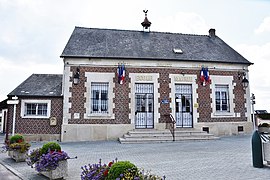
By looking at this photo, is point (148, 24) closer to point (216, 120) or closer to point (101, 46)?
point (101, 46)

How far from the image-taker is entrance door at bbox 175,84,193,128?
42.9 ft

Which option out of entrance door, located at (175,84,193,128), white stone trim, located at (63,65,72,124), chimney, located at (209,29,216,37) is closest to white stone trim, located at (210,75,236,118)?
entrance door, located at (175,84,193,128)

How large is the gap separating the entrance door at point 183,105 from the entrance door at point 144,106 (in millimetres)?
1554

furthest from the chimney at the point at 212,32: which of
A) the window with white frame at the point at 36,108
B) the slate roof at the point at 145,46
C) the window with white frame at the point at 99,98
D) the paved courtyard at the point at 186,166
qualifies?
the window with white frame at the point at 36,108

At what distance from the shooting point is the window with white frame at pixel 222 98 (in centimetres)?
1365

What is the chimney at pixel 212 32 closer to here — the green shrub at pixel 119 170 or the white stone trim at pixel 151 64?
the white stone trim at pixel 151 64

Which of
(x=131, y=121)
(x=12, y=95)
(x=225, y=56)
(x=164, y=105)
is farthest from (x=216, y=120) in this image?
(x=12, y=95)

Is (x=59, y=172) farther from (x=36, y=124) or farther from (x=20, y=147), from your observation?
(x=36, y=124)

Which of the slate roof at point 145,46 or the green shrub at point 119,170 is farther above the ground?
the slate roof at point 145,46

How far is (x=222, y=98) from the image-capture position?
45.3 ft

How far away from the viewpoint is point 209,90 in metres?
13.5

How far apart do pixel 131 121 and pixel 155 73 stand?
3.14 metres

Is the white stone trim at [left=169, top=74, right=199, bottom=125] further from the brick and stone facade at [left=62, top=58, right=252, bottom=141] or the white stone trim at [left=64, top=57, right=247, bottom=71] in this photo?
the white stone trim at [left=64, top=57, right=247, bottom=71]

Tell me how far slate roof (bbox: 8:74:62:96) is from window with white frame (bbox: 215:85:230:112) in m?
9.40
